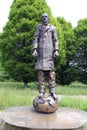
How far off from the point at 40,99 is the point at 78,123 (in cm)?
128

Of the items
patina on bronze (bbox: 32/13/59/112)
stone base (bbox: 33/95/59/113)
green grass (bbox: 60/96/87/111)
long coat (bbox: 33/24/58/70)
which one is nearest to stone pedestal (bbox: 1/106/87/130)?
stone base (bbox: 33/95/59/113)

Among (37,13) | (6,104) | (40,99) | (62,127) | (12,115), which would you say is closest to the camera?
(62,127)

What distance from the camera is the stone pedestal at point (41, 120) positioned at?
6.32 metres

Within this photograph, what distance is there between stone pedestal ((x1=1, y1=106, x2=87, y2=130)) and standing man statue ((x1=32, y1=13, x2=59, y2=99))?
633 millimetres

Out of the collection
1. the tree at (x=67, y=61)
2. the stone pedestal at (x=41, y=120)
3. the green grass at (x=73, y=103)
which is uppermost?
the tree at (x=67, y=61)

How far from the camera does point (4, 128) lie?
7.06m

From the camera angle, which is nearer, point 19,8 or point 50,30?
point 50,30

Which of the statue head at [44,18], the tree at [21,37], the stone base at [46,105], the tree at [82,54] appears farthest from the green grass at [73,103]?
the tree at [82,54]

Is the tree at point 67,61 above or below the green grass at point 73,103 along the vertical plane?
above

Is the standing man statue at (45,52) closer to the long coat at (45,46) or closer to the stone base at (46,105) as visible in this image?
the long coat at (45,46)

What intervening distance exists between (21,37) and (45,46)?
12628 mm

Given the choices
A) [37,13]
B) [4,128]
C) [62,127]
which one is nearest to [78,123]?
[62,127]

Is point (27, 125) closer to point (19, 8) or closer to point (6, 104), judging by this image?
point (6, 104)

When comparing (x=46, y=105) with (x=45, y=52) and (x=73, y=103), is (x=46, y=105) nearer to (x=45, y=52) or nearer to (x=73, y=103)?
(x=45, y=52)
